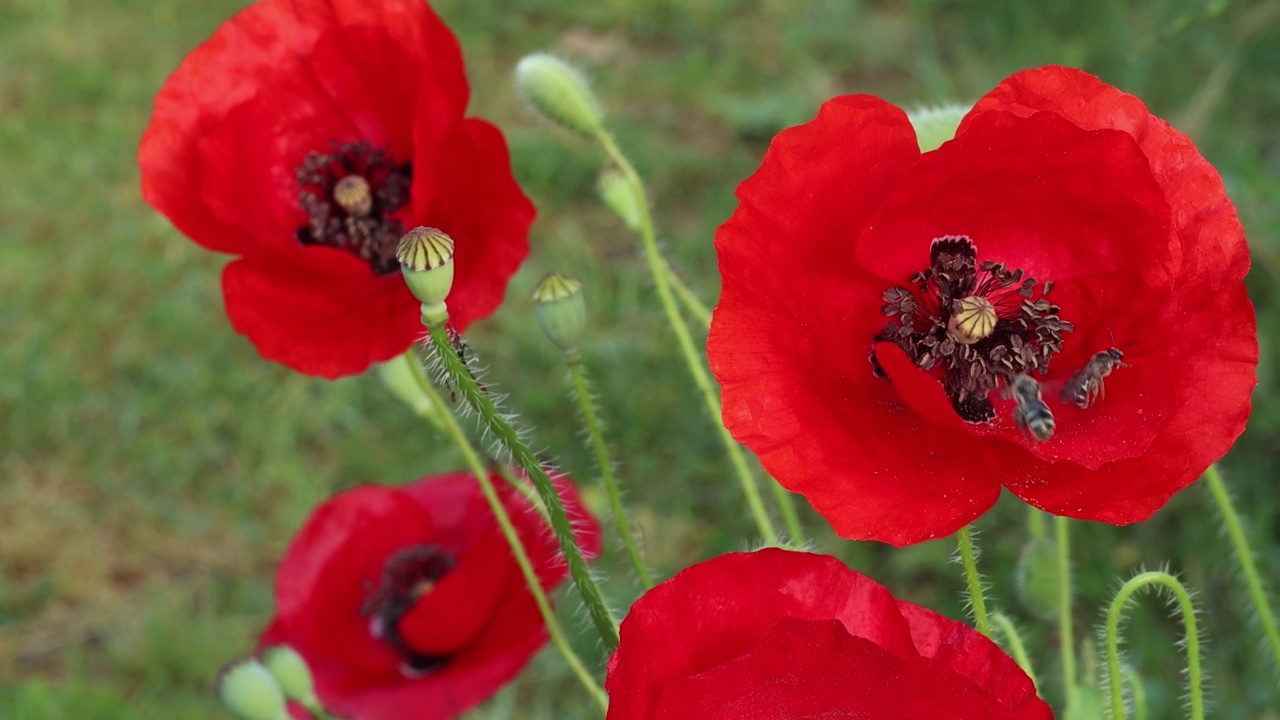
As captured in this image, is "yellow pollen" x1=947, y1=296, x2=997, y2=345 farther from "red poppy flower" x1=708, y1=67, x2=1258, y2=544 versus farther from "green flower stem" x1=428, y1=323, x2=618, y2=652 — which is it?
"green flower stem" x1=428, y1=323, x2=618, y2=652

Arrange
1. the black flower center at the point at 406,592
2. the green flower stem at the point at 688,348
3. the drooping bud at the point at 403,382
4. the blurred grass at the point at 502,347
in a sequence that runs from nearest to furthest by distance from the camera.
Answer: the green flower stem at the point at 688,348 → the drooping bud at the point at 403,382 → the black flower center at the point at 406,592 → the blurred grass at the point at 502,347

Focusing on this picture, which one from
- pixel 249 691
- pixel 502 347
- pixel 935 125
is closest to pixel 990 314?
pixel 935 125

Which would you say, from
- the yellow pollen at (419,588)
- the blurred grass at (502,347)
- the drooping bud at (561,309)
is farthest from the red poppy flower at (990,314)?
the blurred grass at (502,347)

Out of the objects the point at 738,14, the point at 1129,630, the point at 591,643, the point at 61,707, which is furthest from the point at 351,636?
the point at 738,14

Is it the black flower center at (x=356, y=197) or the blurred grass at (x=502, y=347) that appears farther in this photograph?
the blurred grass at (x=502, y=347)

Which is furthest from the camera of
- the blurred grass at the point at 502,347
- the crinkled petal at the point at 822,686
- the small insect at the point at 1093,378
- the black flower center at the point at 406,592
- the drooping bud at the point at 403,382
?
the blurred grass at the point at 502,347

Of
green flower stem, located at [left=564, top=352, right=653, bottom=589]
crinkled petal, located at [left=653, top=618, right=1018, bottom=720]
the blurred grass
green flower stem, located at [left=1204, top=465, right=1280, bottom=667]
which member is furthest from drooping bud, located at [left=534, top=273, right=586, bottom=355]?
the blurred grass

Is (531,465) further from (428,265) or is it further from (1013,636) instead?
(1013,636)

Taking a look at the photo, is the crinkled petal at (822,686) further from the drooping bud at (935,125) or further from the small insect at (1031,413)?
the drooping bud at (935,125)
